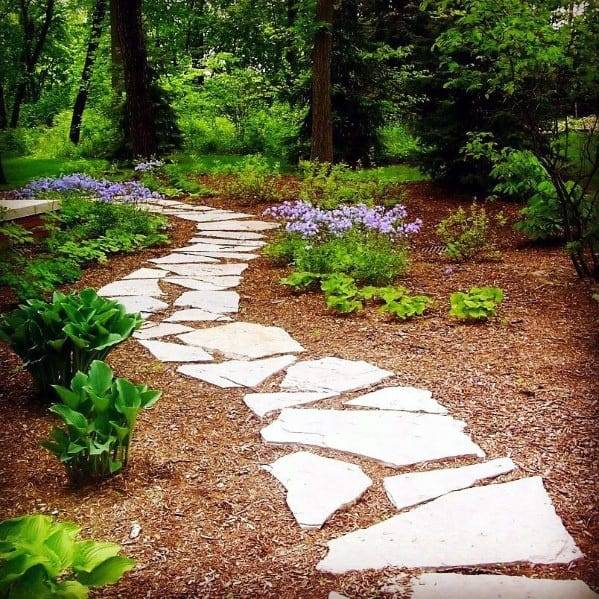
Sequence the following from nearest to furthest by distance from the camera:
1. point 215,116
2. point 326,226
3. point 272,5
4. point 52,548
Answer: point 52,548 < point 326,226 < point 215,116 < point 272,5

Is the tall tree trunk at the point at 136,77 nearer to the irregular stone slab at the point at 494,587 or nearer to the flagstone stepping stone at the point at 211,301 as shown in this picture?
the flagstone stepping stone at the point at 211,301

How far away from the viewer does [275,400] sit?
139 inches

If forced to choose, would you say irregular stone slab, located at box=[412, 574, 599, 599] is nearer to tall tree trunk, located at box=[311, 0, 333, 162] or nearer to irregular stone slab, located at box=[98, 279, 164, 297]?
irregular stone slab, located at box=[98, 279, 164, 297]

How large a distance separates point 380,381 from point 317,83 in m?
7.78

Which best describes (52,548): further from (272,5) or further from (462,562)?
(272,5)

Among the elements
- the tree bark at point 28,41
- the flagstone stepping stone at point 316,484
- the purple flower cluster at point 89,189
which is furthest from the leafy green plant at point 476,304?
the tree bark at point 28,41

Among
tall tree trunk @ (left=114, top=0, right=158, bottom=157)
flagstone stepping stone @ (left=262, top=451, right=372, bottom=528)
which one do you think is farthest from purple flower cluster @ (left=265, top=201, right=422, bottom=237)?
tall tree trunk @ (left=114, top=0, right=158, bottom=157)

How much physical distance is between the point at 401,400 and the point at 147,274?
11.0 ft

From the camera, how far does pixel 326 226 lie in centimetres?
640

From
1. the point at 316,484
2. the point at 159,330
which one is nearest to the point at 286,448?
the point at 316,484

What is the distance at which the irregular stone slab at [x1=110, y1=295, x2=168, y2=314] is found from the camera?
203 inches

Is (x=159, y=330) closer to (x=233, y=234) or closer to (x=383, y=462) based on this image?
(x=383, y=462)

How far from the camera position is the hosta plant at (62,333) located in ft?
10.7

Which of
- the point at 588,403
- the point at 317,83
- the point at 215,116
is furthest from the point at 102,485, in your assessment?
the point at 215,116
